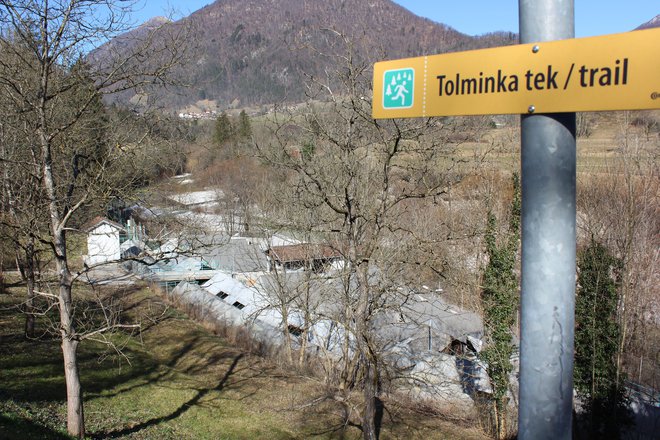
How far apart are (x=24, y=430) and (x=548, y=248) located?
8.10m

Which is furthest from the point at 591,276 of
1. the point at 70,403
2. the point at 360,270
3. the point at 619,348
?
the point at 70,403

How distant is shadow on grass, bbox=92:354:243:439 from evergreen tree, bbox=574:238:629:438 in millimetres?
10023

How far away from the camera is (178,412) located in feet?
38.6

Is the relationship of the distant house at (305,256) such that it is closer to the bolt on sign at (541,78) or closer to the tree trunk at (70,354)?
the tree trunk at (70,354)

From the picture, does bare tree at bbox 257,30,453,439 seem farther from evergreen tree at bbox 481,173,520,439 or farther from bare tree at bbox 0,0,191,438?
evergreen tree at bbox 481,173,520,439

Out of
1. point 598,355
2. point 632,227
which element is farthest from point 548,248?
point 632,227

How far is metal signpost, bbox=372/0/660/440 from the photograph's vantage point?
165 centimetres

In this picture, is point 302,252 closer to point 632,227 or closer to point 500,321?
point 500,321

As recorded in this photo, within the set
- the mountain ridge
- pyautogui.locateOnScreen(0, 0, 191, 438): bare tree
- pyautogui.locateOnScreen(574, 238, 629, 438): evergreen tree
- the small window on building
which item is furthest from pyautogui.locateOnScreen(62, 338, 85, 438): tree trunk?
the small window on building

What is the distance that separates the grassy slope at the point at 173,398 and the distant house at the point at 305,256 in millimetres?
3338

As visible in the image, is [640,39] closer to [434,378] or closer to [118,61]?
[118,61]

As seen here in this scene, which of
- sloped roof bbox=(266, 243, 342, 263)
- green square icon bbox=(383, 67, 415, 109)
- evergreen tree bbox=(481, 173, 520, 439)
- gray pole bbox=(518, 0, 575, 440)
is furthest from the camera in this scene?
sloped roof bbox=(266, 243, 342, 263)

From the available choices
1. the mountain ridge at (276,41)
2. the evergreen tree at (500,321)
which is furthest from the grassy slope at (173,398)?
the mountain ridge at (276,41)

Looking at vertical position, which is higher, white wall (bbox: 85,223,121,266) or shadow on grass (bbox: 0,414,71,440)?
white wall (bbox: 85,223,121,266)
